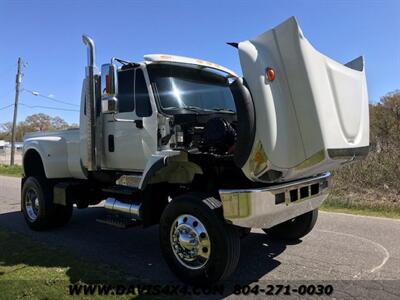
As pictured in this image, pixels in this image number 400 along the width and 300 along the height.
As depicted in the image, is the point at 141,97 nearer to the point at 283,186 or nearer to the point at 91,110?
the point at 91,110

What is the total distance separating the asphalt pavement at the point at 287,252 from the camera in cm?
473

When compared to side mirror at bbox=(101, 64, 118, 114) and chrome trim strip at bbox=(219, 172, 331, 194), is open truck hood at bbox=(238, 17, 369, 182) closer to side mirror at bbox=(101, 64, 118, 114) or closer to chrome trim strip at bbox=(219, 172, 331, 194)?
chrome trim strip at bbox=(219, 172, 331, 194)

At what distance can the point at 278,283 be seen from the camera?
179 inches

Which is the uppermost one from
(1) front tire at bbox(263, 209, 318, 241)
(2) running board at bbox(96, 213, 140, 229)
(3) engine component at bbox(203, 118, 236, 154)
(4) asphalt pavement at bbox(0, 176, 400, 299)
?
(3) engine component at bbox(203, 118, 236, 154)

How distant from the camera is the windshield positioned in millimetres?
5400

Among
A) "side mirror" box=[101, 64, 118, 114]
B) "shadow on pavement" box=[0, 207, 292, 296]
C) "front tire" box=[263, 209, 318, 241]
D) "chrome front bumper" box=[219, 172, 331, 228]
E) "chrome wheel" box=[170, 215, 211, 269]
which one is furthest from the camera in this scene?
"front tire" box=[263, 209, 318, 241]

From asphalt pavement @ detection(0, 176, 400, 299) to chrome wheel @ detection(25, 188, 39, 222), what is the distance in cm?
27

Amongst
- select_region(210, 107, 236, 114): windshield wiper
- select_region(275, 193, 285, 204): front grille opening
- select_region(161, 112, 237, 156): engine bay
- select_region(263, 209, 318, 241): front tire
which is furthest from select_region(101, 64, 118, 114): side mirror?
select_region(263, 209, 318, 241): front tire

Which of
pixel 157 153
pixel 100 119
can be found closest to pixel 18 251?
pixel 100 119

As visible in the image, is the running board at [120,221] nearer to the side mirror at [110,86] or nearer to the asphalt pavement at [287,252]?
the asphalt pavement at [287,252]

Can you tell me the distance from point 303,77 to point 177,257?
2.31 metres

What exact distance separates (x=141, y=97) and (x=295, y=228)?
2.81 metres

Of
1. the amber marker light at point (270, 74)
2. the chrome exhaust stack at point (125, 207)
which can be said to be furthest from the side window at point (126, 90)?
the amber marker light at point (270, 74)

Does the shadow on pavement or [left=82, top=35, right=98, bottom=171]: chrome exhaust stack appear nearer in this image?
the shadow on pavement
